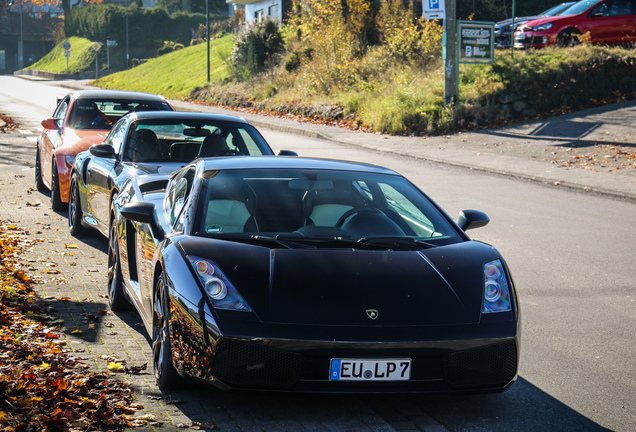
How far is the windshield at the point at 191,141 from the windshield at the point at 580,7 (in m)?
20.5

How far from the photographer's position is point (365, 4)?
115 ft

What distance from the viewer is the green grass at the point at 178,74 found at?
48.1m

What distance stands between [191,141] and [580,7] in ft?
69.5

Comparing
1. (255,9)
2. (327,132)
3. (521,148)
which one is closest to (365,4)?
(327,132)

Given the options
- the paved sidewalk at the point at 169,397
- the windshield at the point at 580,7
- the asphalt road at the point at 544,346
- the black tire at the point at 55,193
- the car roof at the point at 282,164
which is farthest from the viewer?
the windshield at the point at 580,7

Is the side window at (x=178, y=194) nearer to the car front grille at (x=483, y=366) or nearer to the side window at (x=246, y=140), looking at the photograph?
the car front grille at (x=483, y=366)

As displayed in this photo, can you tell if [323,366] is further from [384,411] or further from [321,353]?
[384,411]

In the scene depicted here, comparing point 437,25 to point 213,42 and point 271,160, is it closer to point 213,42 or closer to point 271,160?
point 271,160

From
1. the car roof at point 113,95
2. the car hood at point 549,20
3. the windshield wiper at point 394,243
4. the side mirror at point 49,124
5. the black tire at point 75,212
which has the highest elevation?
the car hood at point 549,20

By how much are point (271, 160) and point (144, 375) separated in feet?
5.52

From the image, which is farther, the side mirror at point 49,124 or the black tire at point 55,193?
the side mirror at point 49,124

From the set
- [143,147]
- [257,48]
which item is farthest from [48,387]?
[257,48]

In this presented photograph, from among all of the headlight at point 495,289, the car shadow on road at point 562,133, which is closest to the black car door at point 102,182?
the headlight at point 495,289

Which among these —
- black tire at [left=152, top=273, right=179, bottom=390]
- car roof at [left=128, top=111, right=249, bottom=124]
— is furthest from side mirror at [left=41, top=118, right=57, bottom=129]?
black tire at [left=152, top=273, right=179, bottom=390]
